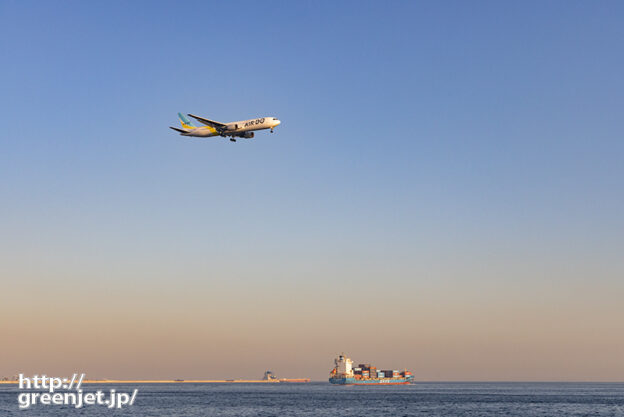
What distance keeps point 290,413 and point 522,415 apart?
1986 inches

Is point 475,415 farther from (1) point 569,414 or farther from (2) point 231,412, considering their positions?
(2) point 231,412

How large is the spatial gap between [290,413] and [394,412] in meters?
23.0

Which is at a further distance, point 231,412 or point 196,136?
point 231,412

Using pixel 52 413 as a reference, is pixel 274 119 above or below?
above

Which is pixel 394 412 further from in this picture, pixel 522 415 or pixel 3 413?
pixel 3 413

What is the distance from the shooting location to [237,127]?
347 ft

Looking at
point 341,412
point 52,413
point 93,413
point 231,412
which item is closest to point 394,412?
point 341,412

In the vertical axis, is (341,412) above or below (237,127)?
below

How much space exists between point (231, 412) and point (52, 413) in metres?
39.2

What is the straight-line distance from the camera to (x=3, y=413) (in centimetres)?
14350

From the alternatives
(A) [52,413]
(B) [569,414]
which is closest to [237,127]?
(A) [52,413]

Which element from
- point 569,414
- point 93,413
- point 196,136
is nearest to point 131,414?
point 93,413

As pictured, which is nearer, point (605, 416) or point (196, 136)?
point (196, 136)

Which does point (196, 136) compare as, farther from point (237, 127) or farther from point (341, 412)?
point (341, 412)
